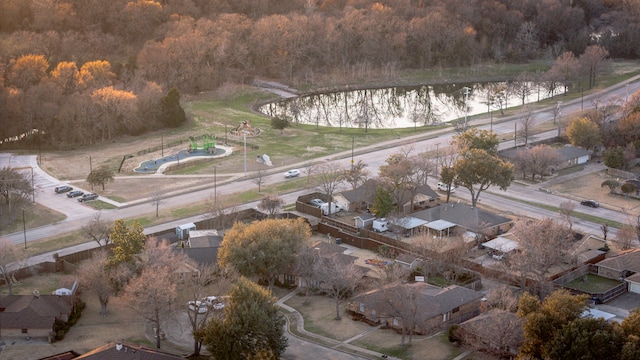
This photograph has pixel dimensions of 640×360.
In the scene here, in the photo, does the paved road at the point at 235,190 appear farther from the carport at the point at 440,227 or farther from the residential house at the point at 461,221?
the carport at the point at 440,227

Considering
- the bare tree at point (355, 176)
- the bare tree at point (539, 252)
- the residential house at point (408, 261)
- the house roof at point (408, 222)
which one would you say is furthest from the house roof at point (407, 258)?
the bare tree at point (355, 176)

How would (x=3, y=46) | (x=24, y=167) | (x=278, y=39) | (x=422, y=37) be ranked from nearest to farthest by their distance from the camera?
(x=24, y=167) → (x=3, y=46) → (x=278, y=39) → (x=422, y=37)

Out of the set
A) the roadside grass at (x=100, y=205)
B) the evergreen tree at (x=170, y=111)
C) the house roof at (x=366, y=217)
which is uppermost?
the evergreen tree at (x=170, y=111)

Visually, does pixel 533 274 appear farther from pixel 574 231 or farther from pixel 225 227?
pixel 225 227

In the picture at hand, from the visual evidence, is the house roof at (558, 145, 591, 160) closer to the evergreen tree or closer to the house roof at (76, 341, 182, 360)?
the evergreen tree

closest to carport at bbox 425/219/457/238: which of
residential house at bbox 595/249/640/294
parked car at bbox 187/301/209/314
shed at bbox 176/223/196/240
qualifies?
residential house at bbox 595/249/640/294

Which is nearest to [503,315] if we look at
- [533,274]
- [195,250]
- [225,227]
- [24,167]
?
[533,274]
